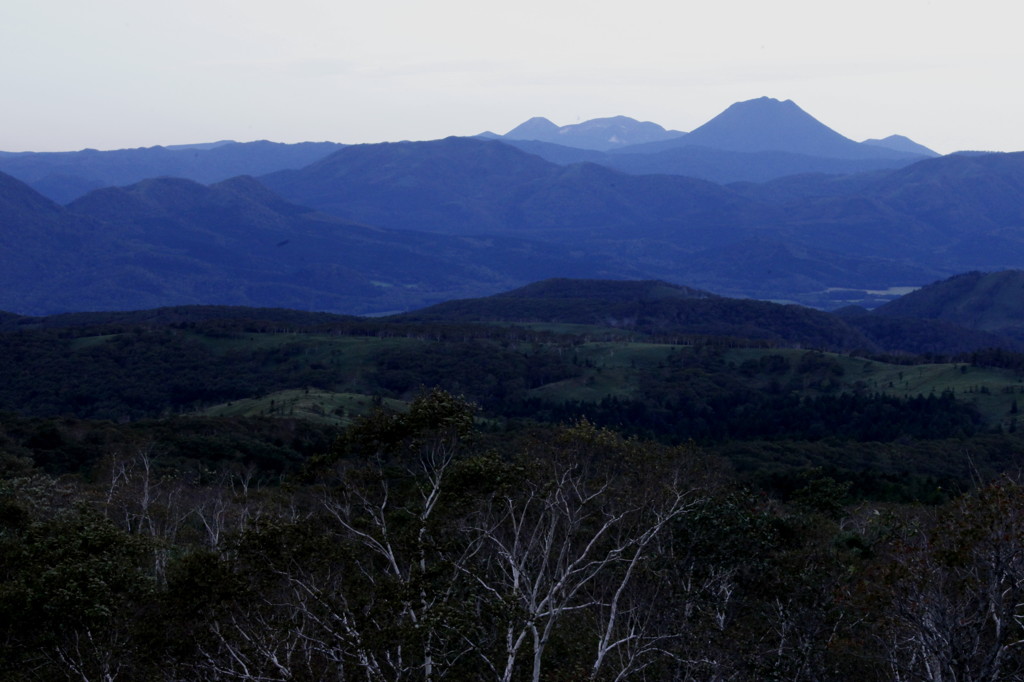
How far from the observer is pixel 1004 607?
17906 mm

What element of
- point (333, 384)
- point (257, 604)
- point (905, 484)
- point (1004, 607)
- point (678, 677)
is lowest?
point (333, 384)

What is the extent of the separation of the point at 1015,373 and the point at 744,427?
48.0 meters

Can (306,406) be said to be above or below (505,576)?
below

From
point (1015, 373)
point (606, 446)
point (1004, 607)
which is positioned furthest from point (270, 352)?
point (1004, 607)

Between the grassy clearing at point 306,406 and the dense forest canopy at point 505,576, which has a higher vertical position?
the dense forest canopy at point 505,576

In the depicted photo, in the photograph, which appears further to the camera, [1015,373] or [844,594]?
[1015,373]

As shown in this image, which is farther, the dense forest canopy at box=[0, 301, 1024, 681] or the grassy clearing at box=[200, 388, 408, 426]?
the grassy clearing at box=[200, 388, 408, 426]

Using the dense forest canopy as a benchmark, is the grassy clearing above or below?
below

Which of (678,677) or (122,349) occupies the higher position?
(678,677)

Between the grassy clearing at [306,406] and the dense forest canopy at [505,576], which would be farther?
the grassy clearing at [306,406]

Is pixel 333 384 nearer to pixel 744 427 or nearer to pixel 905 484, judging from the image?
pixel 744 427

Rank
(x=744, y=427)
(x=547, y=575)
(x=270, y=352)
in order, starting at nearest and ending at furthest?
1. (x=547, y=575)
2. (x=744, y=427)
3. (x=270, y=352)

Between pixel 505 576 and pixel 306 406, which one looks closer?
pixel 505 576

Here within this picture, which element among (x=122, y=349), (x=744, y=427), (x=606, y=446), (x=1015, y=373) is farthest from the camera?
(x=122, y=349)
